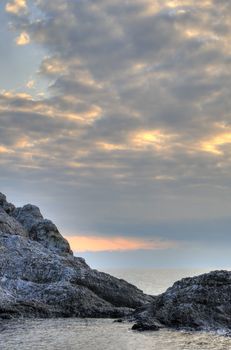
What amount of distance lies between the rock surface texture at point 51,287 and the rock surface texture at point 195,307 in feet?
23.4

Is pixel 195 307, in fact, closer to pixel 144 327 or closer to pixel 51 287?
pixel 144 327

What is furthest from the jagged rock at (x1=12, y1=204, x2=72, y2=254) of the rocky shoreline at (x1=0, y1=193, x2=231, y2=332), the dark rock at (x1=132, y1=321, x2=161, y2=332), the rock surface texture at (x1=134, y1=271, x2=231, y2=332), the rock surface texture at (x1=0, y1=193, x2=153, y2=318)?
the dark rock at (x1=132, y1=321, x2=161, y2=332)

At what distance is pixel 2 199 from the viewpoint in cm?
7769

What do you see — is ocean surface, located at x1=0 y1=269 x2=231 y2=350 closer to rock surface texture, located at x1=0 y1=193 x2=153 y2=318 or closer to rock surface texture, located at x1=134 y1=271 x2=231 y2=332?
rock surface texture, located at x1=134 y1=271 x2=231 y2=332

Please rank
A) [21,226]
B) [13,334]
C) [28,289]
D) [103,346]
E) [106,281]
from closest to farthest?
[103,346] → [13,334] → [28,289] → [106,281] → [21,226]

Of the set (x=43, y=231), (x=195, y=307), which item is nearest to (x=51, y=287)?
(x=195, y=307)

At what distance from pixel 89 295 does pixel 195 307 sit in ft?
43.0

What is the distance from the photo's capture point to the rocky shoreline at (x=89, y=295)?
42.4m

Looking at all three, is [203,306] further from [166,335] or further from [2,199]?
[2,199]

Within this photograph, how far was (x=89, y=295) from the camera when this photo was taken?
5131 centimetres

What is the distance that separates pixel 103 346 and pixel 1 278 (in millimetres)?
22957

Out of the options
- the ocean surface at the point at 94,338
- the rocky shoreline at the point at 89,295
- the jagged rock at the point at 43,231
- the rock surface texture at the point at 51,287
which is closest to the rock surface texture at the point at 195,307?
the rocky shoreline at the point at 89,295

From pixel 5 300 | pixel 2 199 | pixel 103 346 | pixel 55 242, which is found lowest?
pixel 103 346

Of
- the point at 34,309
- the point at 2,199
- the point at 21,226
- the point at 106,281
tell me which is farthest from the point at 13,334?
the point at 2,199
